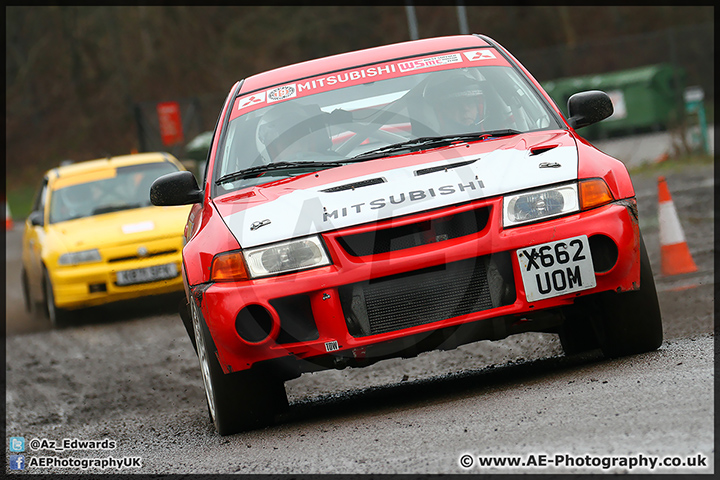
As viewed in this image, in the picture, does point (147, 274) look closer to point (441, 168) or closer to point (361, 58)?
point (361, 58)

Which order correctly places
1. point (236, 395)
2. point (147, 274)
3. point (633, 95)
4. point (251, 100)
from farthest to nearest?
point (633, 95)
point (147, 274)
point (251, 100)
point (236, 395)

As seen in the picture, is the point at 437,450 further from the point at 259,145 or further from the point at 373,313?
the point at 259,145

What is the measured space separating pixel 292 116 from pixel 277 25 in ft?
137

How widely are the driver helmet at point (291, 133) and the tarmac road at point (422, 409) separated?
1423mm

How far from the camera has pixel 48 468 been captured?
5477mm

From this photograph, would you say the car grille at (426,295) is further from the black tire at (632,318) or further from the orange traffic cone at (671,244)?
the orange traffic cone at (671,244)

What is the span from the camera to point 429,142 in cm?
578

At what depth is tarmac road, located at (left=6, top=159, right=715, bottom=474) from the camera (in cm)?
408

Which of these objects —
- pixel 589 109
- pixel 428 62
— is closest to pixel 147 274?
pixel 428 62

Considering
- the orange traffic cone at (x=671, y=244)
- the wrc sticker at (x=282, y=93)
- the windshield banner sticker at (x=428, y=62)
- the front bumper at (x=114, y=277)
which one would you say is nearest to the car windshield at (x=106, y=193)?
the front bumper at (x=114, y=277)

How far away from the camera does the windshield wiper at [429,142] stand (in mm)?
5738

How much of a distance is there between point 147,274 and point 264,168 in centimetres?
Answer: 590

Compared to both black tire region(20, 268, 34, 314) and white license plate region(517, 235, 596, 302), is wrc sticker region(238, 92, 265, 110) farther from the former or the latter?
black tire region(20, 268, 34, 314)
